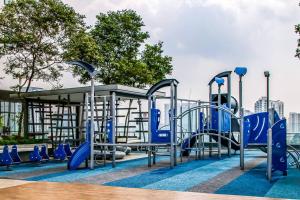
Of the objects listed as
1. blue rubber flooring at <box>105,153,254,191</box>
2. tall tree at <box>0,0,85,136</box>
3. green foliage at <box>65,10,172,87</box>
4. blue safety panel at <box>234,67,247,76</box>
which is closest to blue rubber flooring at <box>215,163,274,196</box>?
blue rubber flooring at <box>105,153,254,191</box>

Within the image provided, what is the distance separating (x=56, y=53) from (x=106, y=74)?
229 inches

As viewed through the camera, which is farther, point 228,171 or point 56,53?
point 56,53

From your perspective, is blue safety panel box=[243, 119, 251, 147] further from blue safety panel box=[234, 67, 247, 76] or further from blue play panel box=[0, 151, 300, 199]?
blue safety panel box=[234, 67, 247, 76]

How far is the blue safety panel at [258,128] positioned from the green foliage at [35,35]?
809 centimetres

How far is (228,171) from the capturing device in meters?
10.0

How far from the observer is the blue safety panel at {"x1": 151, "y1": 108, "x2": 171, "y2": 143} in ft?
37.1

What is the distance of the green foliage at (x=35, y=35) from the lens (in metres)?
15.3

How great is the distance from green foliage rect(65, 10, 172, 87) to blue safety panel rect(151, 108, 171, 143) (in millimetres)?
9976

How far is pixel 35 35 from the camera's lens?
15.6 meters

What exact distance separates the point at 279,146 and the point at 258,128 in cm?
261

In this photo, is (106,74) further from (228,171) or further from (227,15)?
(228,171)

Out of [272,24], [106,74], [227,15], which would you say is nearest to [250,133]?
[272,24]

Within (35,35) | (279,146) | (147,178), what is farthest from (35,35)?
(279,146)

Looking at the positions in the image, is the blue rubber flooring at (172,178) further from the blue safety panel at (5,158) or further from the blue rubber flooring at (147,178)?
the blue safety panel at (5,158)
